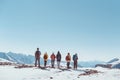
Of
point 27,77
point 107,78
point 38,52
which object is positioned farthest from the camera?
point 38,52

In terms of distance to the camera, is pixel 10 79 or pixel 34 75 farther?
pixel 34 75

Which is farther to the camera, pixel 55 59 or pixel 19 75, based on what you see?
pixel 55 59

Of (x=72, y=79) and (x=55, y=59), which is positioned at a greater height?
(x=55, y=59)

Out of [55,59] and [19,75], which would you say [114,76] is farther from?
[55,59]

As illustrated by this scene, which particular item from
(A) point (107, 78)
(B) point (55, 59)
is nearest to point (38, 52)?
(B) point (55, 59)

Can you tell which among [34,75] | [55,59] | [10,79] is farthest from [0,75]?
[55,59]

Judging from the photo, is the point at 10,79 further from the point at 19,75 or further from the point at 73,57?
the point at 73,57

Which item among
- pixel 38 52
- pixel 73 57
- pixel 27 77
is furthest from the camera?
pixel 73 57

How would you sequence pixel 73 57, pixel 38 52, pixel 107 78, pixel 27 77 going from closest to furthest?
pixel 107 78
pixel 27 77
pixel 38 52
pixel 73 57

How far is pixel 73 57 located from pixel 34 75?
15.9 m

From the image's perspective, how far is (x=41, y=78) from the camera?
96.5ft

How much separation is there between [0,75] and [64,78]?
675cm

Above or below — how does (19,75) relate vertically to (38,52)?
below

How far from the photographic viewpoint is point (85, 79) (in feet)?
89.9
